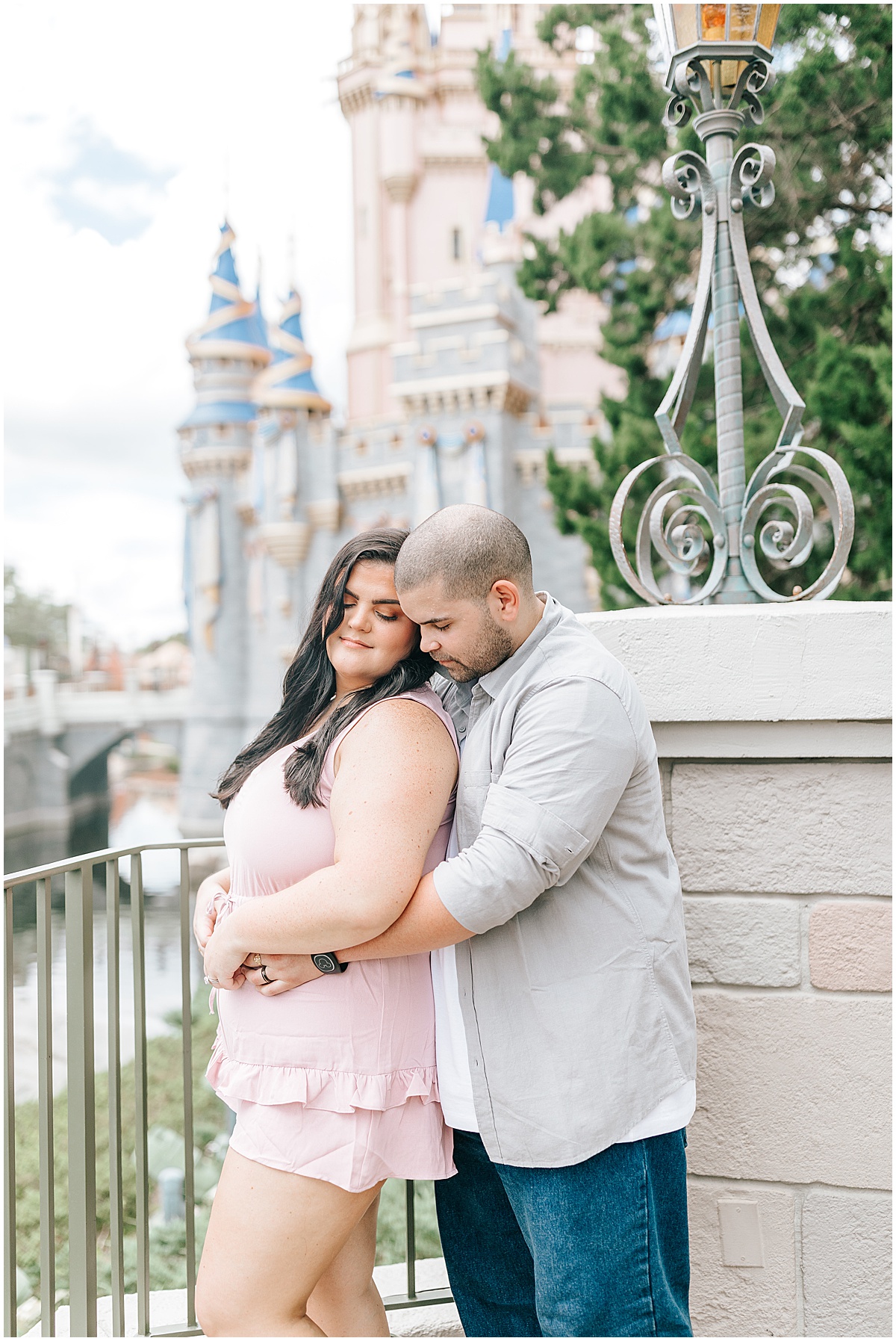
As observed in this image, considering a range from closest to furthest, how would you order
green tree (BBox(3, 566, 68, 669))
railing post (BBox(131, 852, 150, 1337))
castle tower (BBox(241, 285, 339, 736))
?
railing post (BBox(131, 852, 150, 1337)), castle tower (BBox(241, 285, 339, 736)), green tree (BBox(3, 566, 68, 669))

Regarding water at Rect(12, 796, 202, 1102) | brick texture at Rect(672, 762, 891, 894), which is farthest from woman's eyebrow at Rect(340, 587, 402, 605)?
water at Rect(12, 796, 202, 1102)

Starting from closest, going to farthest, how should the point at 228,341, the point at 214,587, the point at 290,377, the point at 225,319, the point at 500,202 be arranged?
the point at 500,202 → the point at 290,377 → the point at 214,587 → the point at 228,341 → the point at 225,319

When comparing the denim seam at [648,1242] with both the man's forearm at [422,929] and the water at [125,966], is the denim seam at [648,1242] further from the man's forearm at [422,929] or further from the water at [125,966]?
the water at [125,966]

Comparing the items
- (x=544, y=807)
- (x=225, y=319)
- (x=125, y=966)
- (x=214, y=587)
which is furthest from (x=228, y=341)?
(x=544, y=807)

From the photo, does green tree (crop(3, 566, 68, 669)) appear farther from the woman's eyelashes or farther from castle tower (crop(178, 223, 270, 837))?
the woman's eyelashes

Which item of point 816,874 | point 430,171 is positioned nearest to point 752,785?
point 816,874

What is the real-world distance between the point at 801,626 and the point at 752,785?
272mm

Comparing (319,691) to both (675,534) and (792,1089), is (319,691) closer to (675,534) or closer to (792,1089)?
(675,534)

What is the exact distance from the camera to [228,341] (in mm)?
24469

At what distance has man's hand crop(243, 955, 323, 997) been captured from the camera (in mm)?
1395

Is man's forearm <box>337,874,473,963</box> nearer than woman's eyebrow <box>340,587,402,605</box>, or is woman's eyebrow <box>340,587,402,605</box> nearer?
man's forearm <box>337,874,473,963</box>

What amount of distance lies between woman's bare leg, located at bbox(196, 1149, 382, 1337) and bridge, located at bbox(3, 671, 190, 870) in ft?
80.5

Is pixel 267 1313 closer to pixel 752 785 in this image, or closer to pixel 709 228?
pixel 752 785

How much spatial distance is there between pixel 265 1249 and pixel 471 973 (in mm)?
458
